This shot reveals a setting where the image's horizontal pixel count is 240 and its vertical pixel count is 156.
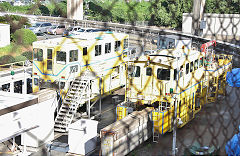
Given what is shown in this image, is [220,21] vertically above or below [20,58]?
above

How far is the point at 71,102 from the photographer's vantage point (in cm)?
359

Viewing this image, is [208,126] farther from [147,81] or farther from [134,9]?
[134,9]

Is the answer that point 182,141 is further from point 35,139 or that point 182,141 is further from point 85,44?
point 85,44

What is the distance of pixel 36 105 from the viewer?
285cm

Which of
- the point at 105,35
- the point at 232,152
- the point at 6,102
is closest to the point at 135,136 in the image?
the point at 232,152

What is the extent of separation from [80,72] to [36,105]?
1069 mm

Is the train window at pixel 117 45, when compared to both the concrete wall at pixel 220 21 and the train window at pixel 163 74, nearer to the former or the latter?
the concrete wall at pixel 220 21

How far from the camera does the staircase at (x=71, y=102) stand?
11.2 feet

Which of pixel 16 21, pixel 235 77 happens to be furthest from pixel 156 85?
pixel 16 21

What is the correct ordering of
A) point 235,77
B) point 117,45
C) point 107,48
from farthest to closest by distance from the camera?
1. point 117,45
2. point 107,48
3. point 235,77

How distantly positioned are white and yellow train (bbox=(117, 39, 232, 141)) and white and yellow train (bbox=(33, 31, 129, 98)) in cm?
55

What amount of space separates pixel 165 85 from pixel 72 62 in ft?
3.40

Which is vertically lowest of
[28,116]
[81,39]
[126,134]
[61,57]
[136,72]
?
[126,134]

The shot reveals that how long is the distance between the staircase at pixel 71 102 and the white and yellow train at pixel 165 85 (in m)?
0.45
